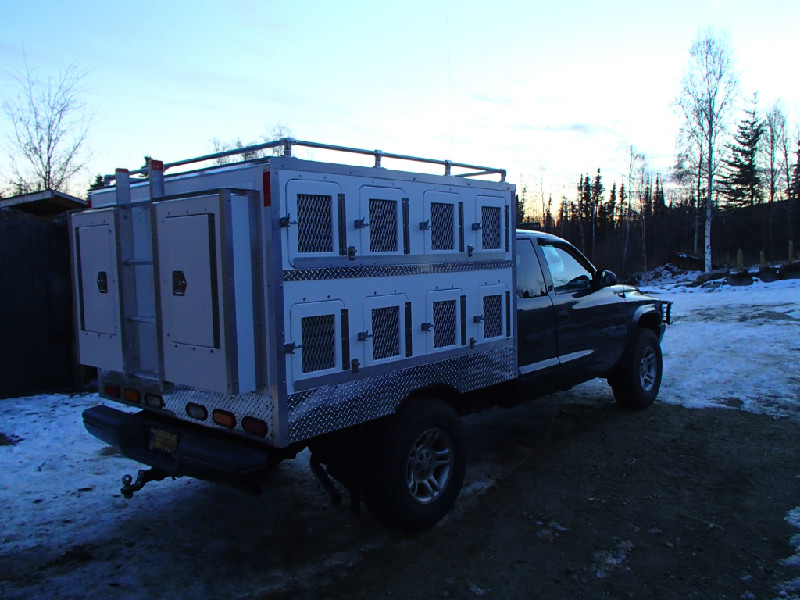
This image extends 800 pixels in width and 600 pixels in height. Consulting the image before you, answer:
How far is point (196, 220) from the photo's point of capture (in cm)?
319

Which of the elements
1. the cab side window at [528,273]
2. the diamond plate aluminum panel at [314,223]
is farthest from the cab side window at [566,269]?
the diamond plate aluminum panel at [314,223]

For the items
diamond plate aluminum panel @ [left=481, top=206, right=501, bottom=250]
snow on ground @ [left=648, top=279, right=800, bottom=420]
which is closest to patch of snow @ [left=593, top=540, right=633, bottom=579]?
diamond plate aluminum panel @ [left=481, top=206, right=501, bottom=250]

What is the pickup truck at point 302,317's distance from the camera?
125 inches

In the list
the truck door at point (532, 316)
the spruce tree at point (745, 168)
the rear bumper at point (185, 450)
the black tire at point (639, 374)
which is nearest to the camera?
the rear bumper at point (185, 450)

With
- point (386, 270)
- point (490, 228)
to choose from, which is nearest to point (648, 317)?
point (490, 228)

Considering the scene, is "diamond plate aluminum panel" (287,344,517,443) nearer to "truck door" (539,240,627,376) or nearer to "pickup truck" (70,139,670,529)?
"pickup truck" (70,139,670,529)

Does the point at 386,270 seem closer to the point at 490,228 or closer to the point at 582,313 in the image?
the point at 490,228

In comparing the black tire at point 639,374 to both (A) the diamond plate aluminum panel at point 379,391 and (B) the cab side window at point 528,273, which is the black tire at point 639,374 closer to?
(B) the cab side window at point 528,273

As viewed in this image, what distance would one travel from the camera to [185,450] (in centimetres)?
347

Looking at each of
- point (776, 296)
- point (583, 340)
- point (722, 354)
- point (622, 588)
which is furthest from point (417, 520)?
point (776, 296)

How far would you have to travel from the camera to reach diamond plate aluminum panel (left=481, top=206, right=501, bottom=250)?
461 centimetres

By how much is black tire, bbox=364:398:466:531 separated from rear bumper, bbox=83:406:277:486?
705 mm

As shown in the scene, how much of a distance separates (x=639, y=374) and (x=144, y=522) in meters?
5.20

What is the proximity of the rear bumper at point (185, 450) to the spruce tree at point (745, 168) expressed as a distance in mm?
45789
